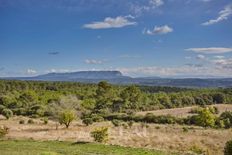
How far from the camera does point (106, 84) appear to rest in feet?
405

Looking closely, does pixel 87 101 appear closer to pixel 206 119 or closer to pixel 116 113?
pixel 116 113

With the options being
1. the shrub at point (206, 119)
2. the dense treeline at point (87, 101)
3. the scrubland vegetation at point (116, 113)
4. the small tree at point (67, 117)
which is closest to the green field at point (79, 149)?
the scrubland vegetation at point (116, 113)

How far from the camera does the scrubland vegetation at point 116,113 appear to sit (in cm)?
5734

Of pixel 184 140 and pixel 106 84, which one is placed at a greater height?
pixel 106 84

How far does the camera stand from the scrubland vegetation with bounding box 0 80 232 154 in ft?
188

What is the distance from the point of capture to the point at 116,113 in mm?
100000

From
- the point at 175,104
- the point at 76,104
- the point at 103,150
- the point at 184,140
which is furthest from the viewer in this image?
the point at 175,104

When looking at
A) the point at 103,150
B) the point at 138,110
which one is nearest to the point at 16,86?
the point at 138,110

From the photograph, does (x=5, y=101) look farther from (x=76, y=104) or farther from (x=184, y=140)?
(x=184, y=140)

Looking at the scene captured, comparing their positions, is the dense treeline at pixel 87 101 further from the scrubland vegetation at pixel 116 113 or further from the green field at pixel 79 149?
the green field at pixel 79 149

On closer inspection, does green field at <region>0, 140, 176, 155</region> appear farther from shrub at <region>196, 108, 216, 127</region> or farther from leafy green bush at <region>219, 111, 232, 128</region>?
leafy green bush at <region>219, 111, 232, 128</region>

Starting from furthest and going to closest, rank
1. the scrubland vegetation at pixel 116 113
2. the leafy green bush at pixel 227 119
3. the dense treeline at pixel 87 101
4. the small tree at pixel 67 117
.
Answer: the dense treeline at pixel 87 101
the leafy green bush at pixel 227 119
the small tree at pixel 67 117
the scrubland vegetation at pixel 116 113

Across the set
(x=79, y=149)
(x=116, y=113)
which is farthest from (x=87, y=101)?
(x=79, y=149)

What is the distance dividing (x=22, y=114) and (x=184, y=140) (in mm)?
53498
